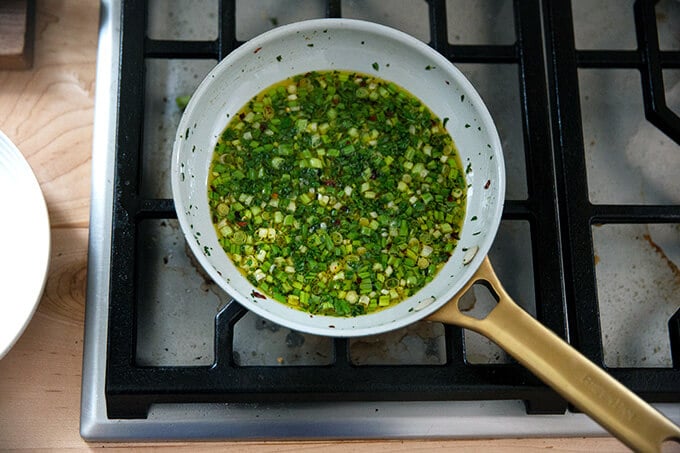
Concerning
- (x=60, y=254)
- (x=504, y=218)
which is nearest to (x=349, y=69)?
(x=504, y=218)

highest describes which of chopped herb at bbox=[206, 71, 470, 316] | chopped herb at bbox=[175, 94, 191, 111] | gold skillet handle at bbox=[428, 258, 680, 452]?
chopped herb at bbox=[175, 94, 191, 111]

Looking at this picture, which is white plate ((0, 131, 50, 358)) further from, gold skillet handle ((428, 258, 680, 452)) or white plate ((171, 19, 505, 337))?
gold skillet handle ((428, 258, 680, 452))

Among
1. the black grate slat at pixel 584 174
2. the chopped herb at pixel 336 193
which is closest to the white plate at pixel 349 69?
the chopped herb at pixel 336 193

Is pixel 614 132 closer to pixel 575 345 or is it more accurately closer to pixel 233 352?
pixel 575 345

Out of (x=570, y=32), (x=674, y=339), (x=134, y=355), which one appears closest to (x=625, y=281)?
(x=674, y=339)

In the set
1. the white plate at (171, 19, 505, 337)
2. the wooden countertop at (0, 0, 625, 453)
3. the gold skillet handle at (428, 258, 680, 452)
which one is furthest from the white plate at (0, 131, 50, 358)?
the gold skillet handle at (428, 258, 680, 452)

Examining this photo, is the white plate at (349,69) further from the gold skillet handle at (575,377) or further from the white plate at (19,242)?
the white plate at (19,242)
